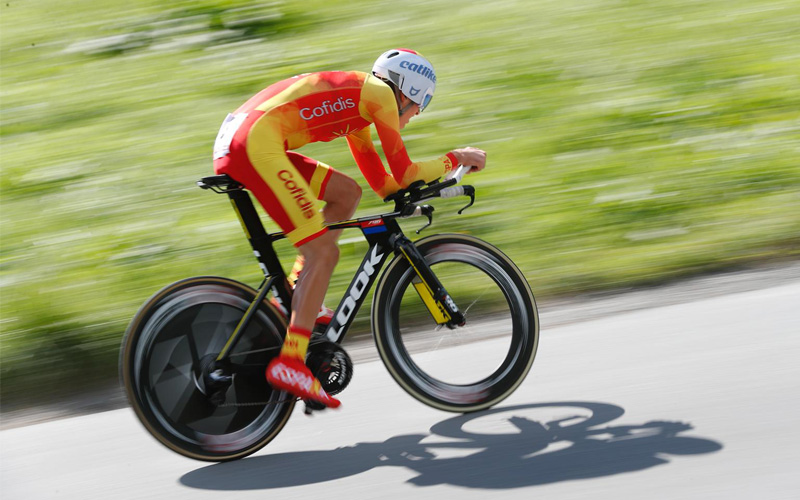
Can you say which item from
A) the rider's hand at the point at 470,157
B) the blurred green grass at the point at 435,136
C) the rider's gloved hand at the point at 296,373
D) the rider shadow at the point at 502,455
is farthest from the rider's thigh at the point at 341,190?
the blurred green grass at the point at 435,136

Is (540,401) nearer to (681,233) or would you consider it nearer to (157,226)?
(681,233)

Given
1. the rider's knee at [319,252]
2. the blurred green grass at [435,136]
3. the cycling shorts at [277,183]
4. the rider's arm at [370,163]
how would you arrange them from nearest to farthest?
the cycling shorts at [277,183] → the rider's knee at [319,252] → the rider's arm at [370,163] → the blurred green grass at [435,136]

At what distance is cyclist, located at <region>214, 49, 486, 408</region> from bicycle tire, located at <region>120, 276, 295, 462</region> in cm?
17

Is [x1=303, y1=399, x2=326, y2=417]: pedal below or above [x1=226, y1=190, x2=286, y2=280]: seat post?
below

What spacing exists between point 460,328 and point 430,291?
30cm

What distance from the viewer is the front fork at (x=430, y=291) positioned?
13.2ft

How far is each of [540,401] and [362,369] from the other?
107 centimetres

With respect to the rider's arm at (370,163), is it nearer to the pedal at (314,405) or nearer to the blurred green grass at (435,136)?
the pedal at (314,405)

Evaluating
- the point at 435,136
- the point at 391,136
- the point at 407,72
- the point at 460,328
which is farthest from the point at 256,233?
the point at 435,136

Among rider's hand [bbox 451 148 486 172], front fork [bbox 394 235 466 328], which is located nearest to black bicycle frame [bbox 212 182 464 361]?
front fork [bbox 394 235 466 328]

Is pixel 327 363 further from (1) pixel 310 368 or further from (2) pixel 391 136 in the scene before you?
(2) pixel 391 136

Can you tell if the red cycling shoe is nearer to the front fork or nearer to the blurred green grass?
the front fork

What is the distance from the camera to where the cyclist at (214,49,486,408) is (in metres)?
3.74

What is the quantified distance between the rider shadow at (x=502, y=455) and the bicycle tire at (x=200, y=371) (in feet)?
0.47
